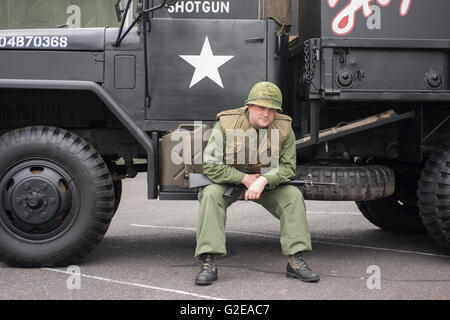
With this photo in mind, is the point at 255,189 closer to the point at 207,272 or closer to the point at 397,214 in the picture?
the point at 207,272

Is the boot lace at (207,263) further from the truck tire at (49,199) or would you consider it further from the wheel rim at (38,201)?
the wheel rim at (38,201)

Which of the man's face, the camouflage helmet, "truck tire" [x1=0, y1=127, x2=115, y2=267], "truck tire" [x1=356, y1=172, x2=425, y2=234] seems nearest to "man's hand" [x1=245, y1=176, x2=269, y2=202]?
the man's face

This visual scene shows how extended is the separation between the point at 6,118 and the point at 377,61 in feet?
9.95

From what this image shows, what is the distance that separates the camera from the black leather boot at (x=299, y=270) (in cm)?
432

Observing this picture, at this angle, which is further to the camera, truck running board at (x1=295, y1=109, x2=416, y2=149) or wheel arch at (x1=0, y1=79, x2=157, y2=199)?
truck running board at (x1=295, y1=109, x2=416, y2=149)

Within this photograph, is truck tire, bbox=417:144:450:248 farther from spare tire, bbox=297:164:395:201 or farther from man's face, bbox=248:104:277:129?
man's face, bbox=248:104:277:129

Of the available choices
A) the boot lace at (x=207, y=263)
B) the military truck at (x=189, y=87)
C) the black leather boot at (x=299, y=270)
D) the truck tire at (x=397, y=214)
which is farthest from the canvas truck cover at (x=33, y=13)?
the black leather boot at (x=299, y=270)

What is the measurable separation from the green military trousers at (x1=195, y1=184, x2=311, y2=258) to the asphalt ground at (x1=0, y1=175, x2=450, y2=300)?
0.25 metres

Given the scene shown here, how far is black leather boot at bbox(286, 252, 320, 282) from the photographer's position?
4.32 m

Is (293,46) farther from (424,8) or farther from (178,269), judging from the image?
(178,269)

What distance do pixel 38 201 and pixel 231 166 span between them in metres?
1.44

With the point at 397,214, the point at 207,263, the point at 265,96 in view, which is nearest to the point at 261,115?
the point at 265,96

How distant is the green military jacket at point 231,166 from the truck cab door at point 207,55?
1.45ft

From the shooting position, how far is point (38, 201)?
184 inches
